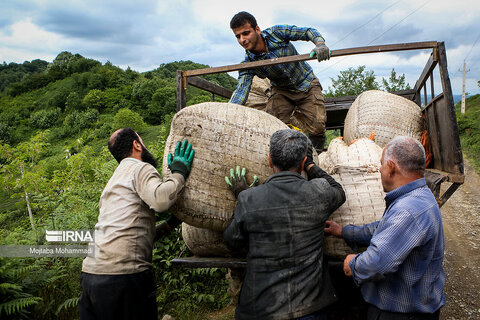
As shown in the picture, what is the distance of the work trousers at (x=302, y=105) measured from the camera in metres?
3.14

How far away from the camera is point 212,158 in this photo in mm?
1762

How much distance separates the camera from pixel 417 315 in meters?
1.42

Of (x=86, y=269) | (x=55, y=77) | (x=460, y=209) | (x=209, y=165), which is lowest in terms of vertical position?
(x=460, y=209)

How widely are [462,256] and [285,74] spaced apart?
3.66 metres

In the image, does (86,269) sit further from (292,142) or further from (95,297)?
(292,142)

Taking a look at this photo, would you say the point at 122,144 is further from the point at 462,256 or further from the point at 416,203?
the point at 462,256

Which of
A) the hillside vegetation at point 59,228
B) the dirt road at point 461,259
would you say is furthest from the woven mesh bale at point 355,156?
the hillside vegetation at point 59,228

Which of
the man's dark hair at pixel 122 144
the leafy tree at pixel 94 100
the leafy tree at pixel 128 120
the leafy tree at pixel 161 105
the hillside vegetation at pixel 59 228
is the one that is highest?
the leafy tree at pixel 94 100

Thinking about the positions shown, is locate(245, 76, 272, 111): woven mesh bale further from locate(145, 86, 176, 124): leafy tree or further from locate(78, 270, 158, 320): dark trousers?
locate(145, 86, 176, 124): leafy tree

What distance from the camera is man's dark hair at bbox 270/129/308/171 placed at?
1.62 metres

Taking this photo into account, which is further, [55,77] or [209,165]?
[55,77]

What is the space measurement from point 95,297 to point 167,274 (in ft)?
6.44

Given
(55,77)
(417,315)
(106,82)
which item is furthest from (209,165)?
(55,77)

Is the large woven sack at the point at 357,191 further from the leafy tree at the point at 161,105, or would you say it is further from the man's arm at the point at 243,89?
the leafy tree at the point at 161,105
